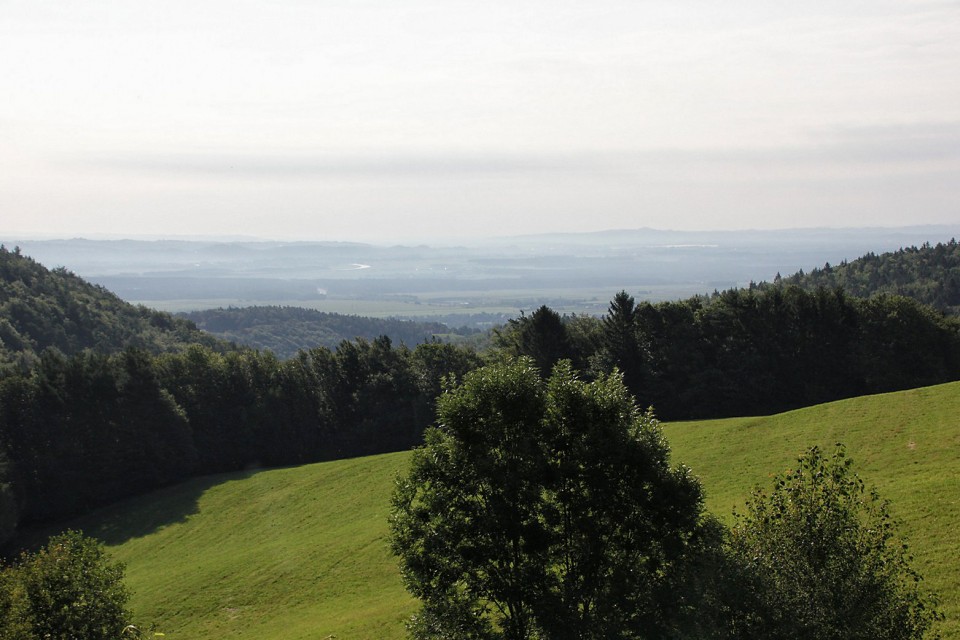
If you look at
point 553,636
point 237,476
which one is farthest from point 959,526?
point 237,476

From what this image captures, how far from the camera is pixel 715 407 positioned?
8156 centimetres

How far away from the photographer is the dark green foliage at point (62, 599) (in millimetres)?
23000

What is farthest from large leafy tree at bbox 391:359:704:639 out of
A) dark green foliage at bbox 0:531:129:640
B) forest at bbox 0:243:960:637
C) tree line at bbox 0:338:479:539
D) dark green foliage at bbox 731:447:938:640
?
tree line at bbox 0:338:479:539

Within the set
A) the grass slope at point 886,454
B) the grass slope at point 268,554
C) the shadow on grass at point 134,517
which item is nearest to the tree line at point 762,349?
the grass slope at point 886,454

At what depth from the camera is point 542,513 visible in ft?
70.3

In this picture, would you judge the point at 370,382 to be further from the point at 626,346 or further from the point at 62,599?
the point at 62,599

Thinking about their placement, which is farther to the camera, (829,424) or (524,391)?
(829,424)

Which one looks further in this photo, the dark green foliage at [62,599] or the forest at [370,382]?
the forest at [370,382]

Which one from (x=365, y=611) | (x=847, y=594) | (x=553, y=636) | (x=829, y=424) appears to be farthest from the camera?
(x=829, y=424)

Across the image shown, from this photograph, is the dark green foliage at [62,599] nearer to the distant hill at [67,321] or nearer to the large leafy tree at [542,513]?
the large leafy tree at [542,513]

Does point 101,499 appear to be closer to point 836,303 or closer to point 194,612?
point 194,612

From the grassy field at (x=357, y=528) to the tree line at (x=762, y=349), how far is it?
24.6 meters

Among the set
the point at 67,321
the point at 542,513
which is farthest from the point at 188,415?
the point at 67,321

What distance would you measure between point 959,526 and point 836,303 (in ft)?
209
